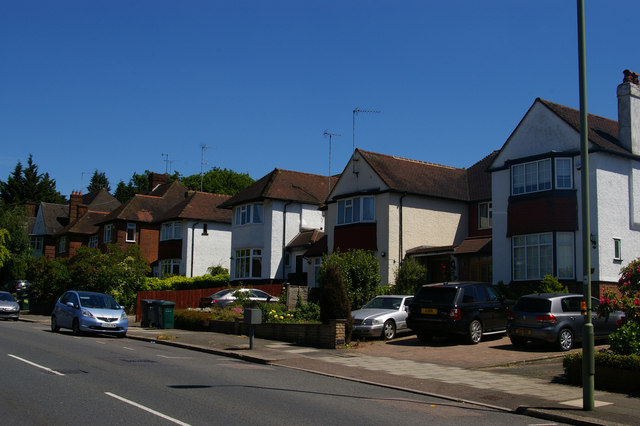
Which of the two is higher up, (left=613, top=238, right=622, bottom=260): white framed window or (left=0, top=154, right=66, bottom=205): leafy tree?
(left=0, top=154, right=66, bottom=205): leafy tree

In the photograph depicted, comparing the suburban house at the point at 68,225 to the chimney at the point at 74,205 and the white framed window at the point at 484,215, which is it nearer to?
the chimney at the point at 74,205

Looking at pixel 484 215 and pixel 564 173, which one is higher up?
pixel 564 173

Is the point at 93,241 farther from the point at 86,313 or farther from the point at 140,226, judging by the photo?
the point at 86,313

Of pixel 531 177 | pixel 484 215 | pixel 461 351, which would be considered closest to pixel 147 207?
pixel 484 215

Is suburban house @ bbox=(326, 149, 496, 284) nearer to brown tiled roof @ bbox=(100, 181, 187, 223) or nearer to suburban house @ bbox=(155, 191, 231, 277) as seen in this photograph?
suburban house @ bbox=(155, 191, 231, 277)

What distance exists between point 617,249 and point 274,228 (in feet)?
66.0

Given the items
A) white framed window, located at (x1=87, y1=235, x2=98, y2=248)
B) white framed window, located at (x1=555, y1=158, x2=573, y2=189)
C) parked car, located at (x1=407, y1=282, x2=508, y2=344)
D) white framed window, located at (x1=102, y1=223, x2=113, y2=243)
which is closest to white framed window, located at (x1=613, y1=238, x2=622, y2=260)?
white framed window, located at (x1=555, y1=158, x2=573, y2=189)

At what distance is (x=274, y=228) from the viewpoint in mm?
38312

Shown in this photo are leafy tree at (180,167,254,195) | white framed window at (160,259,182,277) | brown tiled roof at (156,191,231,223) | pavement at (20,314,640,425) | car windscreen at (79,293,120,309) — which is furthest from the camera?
leafy tree at (180,167,254,195)

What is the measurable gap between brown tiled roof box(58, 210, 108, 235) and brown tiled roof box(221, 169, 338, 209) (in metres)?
25.0

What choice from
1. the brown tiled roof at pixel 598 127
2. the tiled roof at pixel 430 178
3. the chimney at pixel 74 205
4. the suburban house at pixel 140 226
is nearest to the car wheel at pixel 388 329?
the brown tiled roof at pixel 598 127

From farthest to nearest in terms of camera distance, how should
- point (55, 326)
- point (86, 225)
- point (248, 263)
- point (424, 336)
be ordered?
1. point (86, 225)
2. point (248, 263)
3. point (55, 326)
4. point (424, 336)

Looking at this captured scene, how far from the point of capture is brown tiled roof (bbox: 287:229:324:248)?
1475 inches

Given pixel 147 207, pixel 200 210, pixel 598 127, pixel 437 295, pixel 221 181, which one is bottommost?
pixel 437 295
